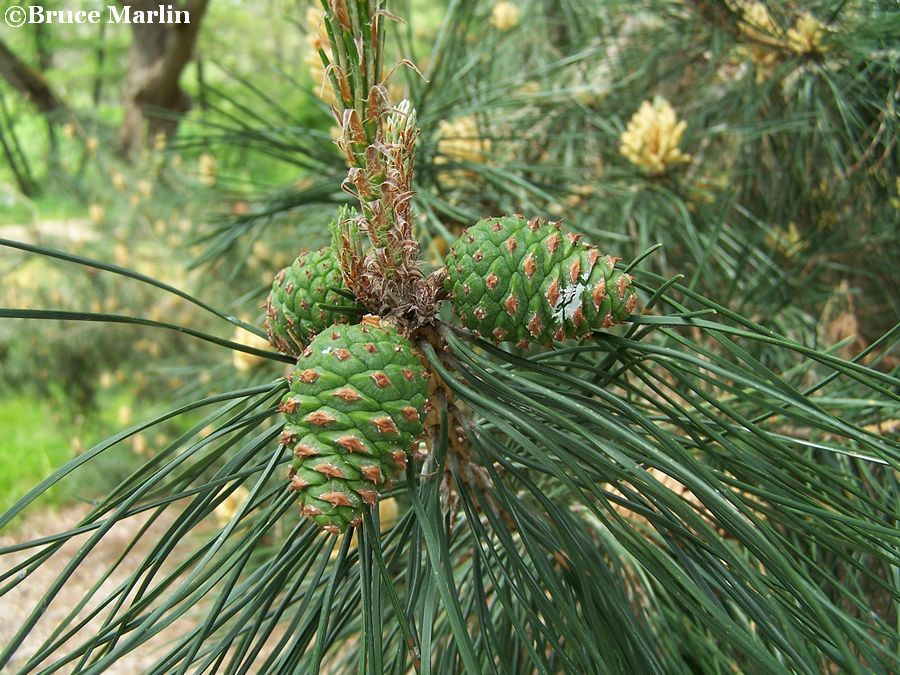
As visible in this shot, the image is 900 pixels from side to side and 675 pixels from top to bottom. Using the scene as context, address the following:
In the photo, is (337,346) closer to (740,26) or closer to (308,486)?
(308,486)

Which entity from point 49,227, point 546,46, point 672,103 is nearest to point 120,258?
point 49,227

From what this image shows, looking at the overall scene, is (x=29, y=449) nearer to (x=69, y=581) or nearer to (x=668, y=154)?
(x=69, y=581)

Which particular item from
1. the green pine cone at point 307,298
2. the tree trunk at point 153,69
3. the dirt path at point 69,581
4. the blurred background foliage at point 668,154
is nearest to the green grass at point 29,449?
the dirt path at point 69,581

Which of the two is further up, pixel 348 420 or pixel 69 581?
pixel 348 420

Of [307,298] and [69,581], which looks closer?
[307,298]

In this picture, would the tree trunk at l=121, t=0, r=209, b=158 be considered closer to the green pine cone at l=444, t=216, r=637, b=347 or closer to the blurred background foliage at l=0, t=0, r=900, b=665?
the blurred background foliage at l=0, t=0, r=900, b=665

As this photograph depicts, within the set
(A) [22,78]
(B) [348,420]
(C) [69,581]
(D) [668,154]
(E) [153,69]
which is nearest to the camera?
(B) [348,420]

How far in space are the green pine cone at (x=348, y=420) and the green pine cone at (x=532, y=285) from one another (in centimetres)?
5

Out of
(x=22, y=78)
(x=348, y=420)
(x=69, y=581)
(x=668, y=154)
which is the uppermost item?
(x=22, y=78)

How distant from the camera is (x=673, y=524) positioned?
0.33 m

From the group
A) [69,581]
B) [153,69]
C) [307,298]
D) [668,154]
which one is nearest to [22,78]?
[153,69]

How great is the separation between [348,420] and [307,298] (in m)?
0.08

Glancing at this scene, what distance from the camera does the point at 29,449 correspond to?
245 cm

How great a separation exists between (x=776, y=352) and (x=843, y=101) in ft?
0.81
